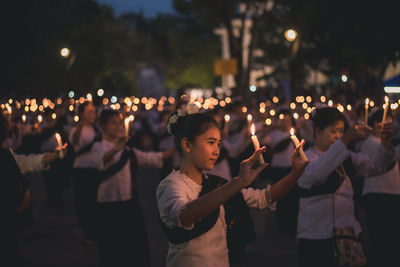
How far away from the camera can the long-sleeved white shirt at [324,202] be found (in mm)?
5926

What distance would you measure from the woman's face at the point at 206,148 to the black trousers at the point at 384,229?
12.8ft

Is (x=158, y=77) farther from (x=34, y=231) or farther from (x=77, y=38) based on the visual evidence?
(x=34, y=231)

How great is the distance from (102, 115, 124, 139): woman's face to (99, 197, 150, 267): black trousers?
83 cm

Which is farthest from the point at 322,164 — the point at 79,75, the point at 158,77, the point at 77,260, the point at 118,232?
the point at 158,77

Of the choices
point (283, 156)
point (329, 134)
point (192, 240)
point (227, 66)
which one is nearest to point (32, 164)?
point (329, 134)

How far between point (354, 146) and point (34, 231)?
19.6ft

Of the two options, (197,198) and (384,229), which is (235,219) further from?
(384,229)

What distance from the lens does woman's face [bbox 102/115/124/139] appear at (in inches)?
330

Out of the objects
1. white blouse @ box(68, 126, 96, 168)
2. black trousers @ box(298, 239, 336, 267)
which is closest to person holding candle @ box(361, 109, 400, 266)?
black trousers @ box(298, 239, 336, 267)

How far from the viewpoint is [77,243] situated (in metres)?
10.6

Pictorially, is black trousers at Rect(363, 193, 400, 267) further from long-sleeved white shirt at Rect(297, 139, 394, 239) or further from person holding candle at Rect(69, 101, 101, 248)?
person holding candle at Rect(69, 101, 101, 248)

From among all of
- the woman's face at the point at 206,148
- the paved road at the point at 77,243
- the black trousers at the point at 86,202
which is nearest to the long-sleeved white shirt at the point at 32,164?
the paved road at the point at 77,243

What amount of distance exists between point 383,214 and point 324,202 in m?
1.85

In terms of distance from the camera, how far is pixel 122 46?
55000 millimetres
